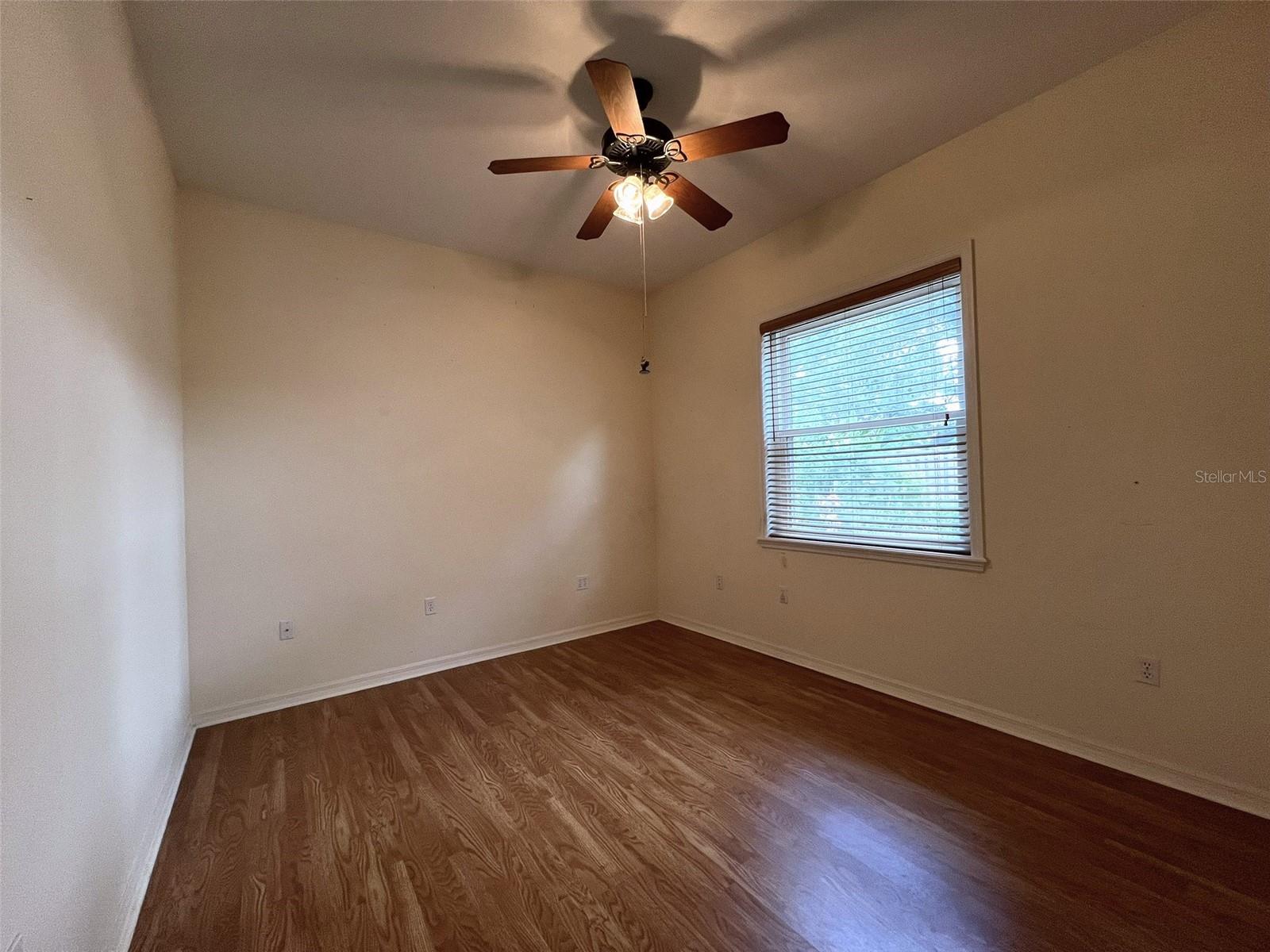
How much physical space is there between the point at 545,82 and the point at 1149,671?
3292 mm

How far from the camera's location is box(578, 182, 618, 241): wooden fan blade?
223 centimetres

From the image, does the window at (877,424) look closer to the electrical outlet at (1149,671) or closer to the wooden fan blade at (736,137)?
the electrical outlet at (1149,671)

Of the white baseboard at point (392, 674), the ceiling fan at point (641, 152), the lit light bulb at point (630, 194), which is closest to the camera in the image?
the ceiling fan at point (641, 152)

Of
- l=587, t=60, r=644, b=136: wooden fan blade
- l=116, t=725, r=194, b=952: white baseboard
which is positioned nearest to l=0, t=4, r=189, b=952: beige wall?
l=116, t=725, r=194, b=952: white baseboard

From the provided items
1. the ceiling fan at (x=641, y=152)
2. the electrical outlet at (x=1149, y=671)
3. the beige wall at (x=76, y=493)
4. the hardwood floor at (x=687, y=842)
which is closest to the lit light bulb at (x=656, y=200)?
the ceiling fan at (x=641, y=152)

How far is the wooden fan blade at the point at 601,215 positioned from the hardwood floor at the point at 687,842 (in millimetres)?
2445

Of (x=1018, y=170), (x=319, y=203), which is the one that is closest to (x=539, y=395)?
(x=319, y=203)

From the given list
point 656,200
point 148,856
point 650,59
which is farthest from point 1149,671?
point 148,856

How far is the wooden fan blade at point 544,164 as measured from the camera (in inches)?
76.2

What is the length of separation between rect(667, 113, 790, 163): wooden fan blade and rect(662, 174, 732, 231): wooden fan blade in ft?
0.70

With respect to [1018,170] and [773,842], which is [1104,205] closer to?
[1018,170]

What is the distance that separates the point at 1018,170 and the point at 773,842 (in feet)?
9.54

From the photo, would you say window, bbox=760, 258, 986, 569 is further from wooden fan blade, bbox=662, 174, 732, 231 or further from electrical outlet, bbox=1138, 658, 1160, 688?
wooden fan blade, bbox=662, 174, 732, 231

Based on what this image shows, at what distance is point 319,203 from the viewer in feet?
9.18
